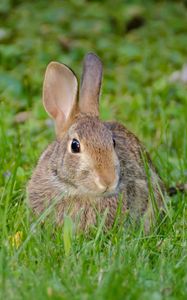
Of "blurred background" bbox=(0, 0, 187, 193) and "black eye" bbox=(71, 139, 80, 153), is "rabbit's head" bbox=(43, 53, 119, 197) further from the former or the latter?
"blurred background" bbox=(0, 0, 187, 193)

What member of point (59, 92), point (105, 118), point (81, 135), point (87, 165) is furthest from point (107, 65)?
point (87, 165)

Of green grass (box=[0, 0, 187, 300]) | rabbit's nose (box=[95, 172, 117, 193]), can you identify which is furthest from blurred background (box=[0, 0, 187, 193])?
rabbit's nose (box=[95, 172, 117, 193])

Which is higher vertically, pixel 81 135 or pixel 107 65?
pixel 107 65

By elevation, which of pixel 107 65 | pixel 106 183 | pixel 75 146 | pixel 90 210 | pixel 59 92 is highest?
pixel 107 65

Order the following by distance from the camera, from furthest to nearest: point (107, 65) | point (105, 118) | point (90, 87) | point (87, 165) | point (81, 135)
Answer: point (107, 65), point (105, 118), point (90, 87), point (81, 135), point (87, 165)

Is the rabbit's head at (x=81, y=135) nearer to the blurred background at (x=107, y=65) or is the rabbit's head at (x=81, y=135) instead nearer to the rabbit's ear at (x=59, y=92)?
the rabbit's ear at (x=59, y=92)

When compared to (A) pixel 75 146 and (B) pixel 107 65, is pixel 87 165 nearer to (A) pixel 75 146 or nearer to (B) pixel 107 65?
(A) pixel 75 146

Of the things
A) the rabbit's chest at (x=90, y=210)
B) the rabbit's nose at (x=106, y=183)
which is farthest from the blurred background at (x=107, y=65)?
the rabbit's nose at (x=106, y=183)
